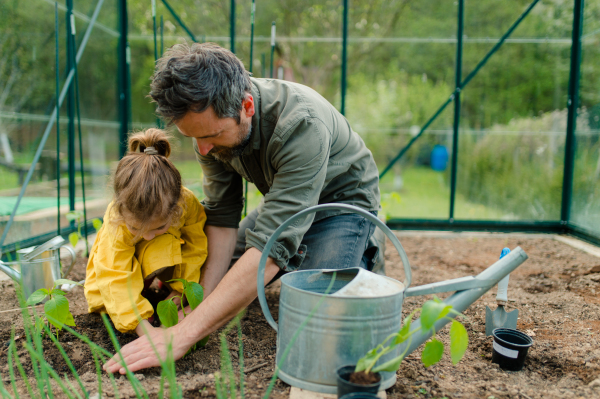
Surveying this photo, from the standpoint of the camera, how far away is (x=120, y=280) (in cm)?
148

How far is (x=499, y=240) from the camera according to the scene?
3562 millimetres

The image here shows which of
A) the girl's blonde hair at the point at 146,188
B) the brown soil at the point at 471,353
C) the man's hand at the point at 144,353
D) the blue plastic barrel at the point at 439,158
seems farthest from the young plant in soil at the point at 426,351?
the blue plastic barrel at the point at 439,158

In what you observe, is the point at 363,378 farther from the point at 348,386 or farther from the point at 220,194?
the point at 220,194

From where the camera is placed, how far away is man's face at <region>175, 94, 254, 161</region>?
147 centimetres

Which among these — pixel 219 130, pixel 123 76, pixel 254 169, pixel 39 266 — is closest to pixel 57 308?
pixel 39 266

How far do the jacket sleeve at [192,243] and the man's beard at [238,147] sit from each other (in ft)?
0.90

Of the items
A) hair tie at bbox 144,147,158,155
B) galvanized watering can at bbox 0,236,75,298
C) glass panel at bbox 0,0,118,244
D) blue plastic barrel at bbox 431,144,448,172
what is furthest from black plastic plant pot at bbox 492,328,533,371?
blue plastic barrel at bbox 431,144,448,172

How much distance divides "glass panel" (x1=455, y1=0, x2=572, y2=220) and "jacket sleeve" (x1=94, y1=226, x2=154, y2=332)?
10.2ft

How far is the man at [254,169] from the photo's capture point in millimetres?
1378

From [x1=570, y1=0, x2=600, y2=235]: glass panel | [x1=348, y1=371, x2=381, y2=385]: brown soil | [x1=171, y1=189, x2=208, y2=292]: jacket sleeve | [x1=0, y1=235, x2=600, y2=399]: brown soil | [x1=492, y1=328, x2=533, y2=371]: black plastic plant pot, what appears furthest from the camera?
[x1=570, y1=0, x2=600, y2=235]: glass panel

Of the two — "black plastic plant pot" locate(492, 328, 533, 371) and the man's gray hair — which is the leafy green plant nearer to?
"black plastic plant pot" locate(492, 328, 533, 371)

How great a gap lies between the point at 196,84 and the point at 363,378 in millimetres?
982

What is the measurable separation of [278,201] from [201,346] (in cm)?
56

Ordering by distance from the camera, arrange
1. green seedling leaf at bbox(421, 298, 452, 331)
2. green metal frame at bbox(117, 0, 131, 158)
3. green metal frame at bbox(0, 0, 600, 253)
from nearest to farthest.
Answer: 1. green seedling leaf at bbox(421, 298, 452, 331)
2. green metal frame at bbox(0, 0, 600, 253)
3. green metal frame at bbox(117, 0, 131, 158)
